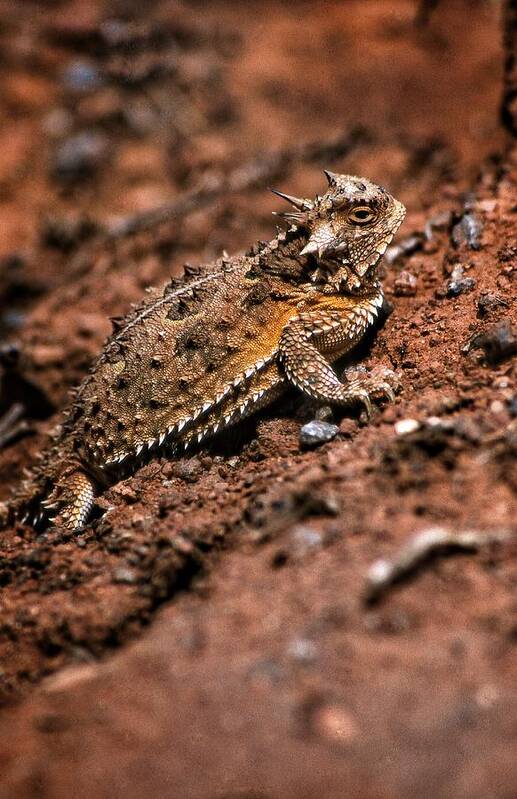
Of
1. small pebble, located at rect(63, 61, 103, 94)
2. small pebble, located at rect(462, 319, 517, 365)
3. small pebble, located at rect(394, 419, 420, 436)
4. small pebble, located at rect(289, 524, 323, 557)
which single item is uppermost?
small pebble, located at rect(63, 61, 103, 94)

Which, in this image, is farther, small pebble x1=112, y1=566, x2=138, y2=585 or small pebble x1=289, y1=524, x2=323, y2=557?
small pebble x1=112, y1=566, x2=138, y2=585

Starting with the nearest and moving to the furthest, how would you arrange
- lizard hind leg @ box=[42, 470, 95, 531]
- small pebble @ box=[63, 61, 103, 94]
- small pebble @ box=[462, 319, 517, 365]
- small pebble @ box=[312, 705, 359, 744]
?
small pebble @ box=[312, 705, 359, 744] → small pebble @ box=[462, 319, 517, 365] → lizard hind leg @ box=[42, 470, 95, 531] → small pebble @ box=[63, 61, 103, 94]

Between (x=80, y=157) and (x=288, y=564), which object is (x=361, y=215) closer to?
(x=288, y=564)

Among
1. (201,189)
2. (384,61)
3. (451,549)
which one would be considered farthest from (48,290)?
(451,549)

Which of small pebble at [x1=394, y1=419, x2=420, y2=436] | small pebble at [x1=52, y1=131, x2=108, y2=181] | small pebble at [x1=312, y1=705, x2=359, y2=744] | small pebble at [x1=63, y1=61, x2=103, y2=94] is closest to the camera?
small pebble at [x1=312, y1=705, x2=359, y2=744]

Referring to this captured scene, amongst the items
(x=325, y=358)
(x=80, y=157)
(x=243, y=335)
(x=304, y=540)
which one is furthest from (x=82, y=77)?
(x=304, y=540)

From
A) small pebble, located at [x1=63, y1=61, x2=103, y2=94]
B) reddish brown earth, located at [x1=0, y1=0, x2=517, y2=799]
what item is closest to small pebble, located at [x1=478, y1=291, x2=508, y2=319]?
reddish brown earth, located at [x1=0, y1=0, x2=517, y2=799]

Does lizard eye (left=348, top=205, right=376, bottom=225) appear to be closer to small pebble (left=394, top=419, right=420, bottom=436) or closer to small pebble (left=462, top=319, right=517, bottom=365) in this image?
small pebble (left=462, top=319, right=517, bottom=365)

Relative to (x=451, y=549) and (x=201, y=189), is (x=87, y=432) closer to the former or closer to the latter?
(x=451, y=549)
